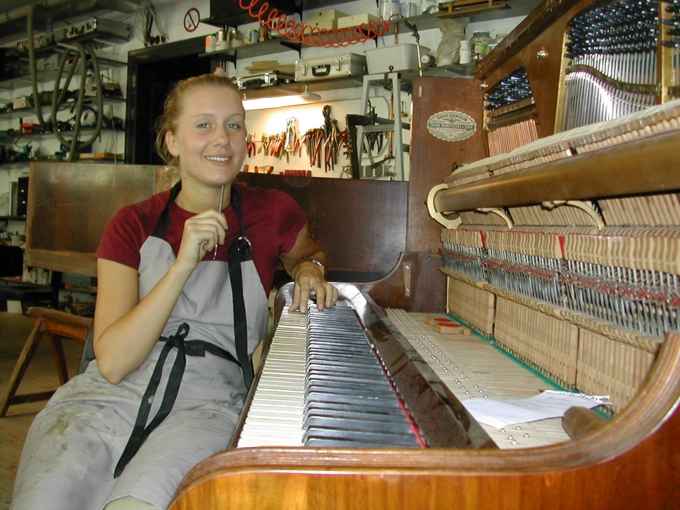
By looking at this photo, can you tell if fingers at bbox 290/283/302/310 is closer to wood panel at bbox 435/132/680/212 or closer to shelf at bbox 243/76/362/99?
wood panel at bbox 435/132/680/212

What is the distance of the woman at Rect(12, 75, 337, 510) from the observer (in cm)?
157

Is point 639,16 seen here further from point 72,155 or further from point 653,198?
point 72,155

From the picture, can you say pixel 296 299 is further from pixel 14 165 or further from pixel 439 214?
pixel 14 165

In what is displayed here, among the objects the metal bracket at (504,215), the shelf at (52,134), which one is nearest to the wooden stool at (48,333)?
the metal bracket at (504,215)

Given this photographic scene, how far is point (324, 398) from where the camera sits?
46.6 inches

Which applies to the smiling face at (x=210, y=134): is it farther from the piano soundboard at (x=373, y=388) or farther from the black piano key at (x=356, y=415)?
the black piano key at (x=356, y=415)

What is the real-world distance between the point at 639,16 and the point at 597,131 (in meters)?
0.47

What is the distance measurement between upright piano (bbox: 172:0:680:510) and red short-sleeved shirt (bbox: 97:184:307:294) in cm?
28

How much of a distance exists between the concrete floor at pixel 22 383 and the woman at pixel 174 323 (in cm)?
183

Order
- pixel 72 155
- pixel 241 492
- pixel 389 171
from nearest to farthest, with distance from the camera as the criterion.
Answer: pixel 241 492 → pixel 389 171 → pixel 72 155

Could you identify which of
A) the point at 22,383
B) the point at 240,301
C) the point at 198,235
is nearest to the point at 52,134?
the point at 22,383

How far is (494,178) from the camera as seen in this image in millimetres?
1880

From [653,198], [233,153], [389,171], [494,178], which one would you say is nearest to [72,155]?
[389,171]

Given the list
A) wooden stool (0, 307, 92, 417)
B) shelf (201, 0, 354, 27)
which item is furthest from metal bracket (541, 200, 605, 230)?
shelf (201, 0, 354, 27)
